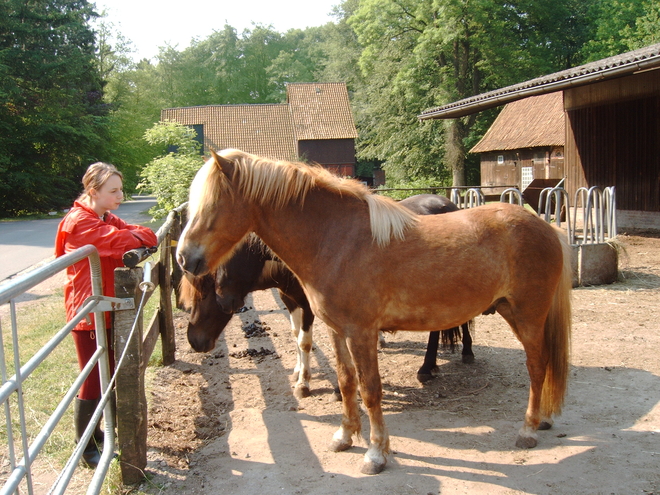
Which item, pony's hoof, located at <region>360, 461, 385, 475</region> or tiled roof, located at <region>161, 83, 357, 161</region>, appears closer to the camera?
pony's hoof, located at <region>360, 461, 385, 475</region>

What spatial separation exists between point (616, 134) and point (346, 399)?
12.9 metres

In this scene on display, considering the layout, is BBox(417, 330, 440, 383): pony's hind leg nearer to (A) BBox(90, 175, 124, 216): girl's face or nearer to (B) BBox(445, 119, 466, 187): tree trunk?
(A) BBox(90, 175, 124, 216): girl's face

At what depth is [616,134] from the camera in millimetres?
13523

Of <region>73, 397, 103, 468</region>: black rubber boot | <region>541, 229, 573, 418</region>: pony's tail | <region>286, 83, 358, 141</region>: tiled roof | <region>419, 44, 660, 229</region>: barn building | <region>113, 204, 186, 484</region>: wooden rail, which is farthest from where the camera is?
<region>286, 83, 358, 141</region>: tiled roof

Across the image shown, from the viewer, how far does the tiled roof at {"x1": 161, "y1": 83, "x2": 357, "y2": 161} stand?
40.0 meters

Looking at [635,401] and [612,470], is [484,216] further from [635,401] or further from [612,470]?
[635,401]

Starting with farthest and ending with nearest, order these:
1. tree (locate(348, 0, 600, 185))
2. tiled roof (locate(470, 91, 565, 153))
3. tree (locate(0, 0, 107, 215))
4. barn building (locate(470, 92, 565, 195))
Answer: tree (locate(348, 0, 600, 185)) < tree (locate(0, 0, 107, 215)) < tiled roof (locate(470, 91, 565, 153)) < barn building (locate(470, 92, 565, 195))

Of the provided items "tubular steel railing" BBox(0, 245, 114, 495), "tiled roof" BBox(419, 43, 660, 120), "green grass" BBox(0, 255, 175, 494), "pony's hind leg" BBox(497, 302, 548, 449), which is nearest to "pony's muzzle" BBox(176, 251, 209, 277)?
"tubular steel railing" BBox(0, 245, 114, 495)

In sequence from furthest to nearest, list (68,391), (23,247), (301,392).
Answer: (23,247) < (301,392) < (68,391)

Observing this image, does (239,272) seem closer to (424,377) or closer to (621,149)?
(424,377)

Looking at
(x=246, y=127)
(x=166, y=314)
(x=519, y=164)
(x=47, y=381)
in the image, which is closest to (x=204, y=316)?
(x=166, y=314)

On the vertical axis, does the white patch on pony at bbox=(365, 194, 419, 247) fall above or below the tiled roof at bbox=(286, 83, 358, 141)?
A: below

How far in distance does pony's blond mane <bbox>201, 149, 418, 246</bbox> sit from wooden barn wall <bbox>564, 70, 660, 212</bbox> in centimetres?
1182

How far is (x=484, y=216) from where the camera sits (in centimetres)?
355
